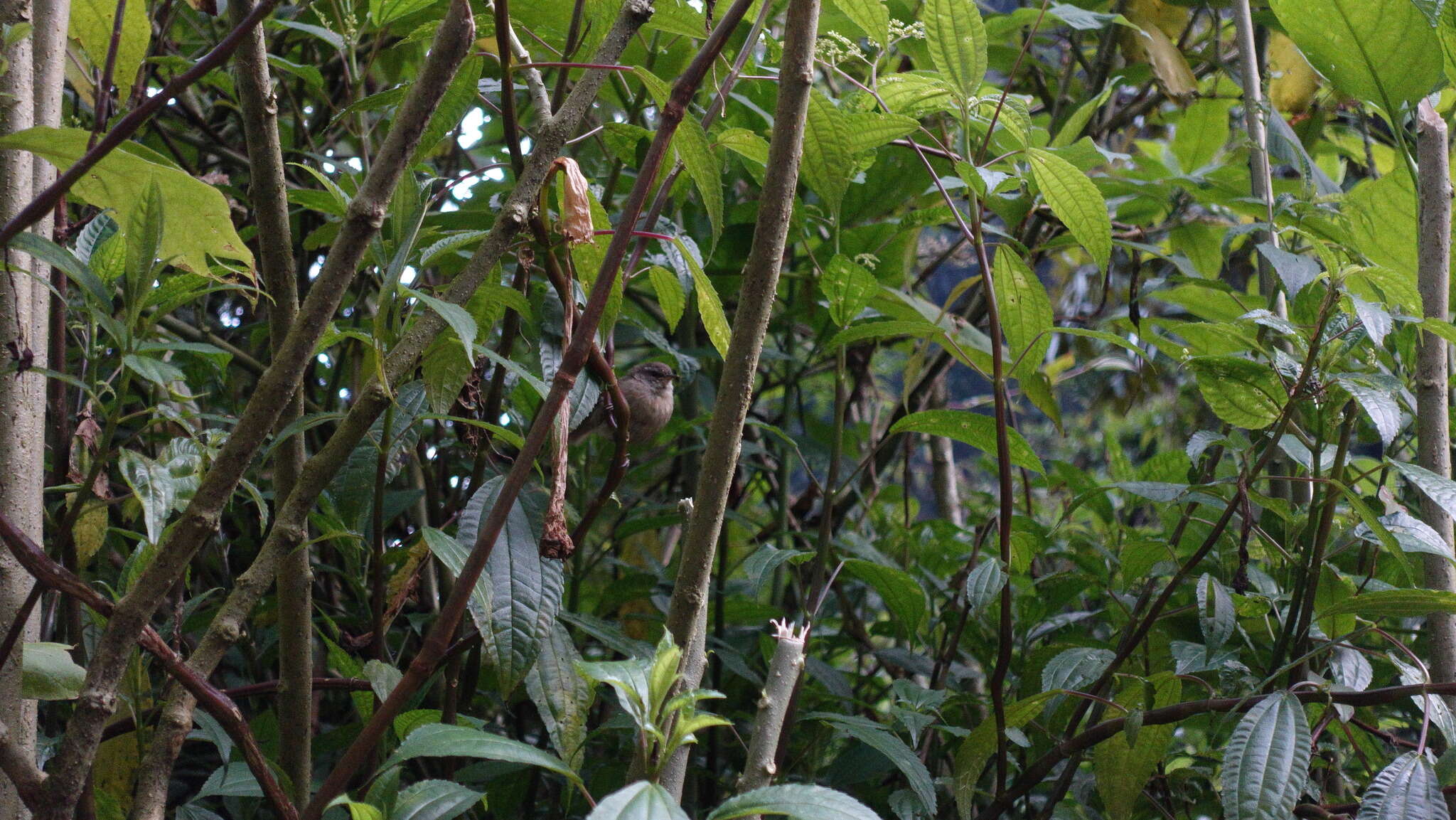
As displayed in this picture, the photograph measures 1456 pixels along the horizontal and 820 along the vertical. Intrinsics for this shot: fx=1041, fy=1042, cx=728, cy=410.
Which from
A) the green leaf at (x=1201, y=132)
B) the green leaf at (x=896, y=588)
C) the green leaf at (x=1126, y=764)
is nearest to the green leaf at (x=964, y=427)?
the green leaf at (x=896, y=588)

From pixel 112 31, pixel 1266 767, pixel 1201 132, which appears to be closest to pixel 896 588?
pixel 1266 767

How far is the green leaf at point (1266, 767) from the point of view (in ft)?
2.10

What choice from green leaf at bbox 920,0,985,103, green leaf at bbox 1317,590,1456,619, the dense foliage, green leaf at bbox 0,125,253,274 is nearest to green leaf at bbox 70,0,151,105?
the dense foliage

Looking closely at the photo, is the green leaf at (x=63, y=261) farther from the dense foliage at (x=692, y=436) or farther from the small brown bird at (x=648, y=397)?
the small brown bird at (x=648, y=397)

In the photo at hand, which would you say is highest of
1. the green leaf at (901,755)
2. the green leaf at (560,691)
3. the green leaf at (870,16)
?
the green leaf at (870,16)

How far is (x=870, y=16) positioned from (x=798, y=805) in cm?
61

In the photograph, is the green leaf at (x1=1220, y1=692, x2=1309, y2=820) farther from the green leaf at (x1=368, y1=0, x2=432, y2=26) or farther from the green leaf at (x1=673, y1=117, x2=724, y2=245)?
the green leaf at (x1=368, y1=0, x2=432, y2=26)

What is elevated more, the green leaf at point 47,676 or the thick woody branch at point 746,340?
the thick woody branch at point 746,340

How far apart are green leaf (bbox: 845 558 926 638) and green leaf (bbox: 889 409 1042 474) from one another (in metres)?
0.13

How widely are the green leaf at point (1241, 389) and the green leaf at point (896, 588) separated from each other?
0.31 meters

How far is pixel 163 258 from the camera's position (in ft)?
2.17

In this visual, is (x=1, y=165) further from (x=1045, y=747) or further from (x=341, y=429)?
(x=1045, y=747)

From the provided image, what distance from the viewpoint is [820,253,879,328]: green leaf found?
39.8 inches

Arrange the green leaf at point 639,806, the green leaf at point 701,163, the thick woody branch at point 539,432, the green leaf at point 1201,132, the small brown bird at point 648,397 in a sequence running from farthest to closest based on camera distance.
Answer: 1. the green leaf at point 1201,132
2. the small brown bird at point 648,397
3. the green leaf at point 701,163
4. the thick woody branch at point 539,432
5. the green leaf at point 639,806
